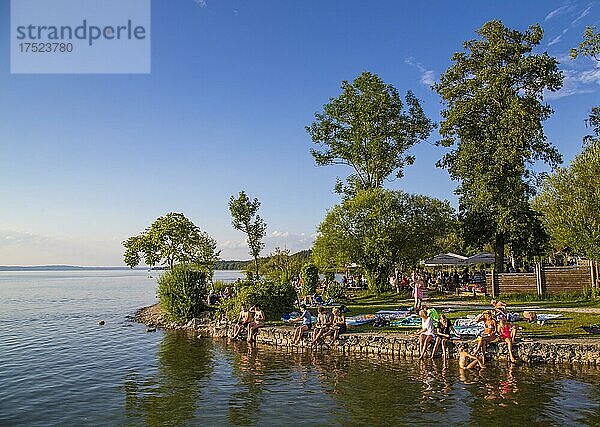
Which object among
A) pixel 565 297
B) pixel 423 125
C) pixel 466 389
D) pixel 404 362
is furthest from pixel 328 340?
pixel 423 125

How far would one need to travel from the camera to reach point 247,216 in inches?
1634

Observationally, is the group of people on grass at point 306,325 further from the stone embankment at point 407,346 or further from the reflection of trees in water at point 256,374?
the reflection of trees in water at point 256,374

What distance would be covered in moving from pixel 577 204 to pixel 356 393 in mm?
16108

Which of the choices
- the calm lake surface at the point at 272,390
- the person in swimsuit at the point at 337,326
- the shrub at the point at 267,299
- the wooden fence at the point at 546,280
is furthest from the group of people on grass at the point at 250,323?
the wooden fence at the point at 546,280

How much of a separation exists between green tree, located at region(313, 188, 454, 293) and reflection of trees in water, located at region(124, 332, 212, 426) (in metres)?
13.2

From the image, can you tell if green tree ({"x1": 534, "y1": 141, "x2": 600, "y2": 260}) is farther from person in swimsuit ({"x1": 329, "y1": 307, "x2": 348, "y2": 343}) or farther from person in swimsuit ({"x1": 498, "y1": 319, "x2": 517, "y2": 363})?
person in swimsuit ({"x1": 329, "y1": 307, "x2": 348, "y2": 343})

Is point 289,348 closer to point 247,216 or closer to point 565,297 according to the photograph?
point 565,297

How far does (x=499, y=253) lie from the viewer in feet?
108

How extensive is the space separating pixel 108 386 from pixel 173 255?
21.2 m

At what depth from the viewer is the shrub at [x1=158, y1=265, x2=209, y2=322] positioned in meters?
27.2

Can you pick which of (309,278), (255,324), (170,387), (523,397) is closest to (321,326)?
(255,324)

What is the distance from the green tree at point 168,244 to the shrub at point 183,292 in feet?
25.8

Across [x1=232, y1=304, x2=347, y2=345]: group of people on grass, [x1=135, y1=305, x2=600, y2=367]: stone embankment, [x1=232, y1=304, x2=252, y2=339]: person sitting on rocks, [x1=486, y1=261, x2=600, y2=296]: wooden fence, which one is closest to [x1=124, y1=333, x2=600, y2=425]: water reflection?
[x1=135, y1=305, x2=600, y2=367]: stone embankment

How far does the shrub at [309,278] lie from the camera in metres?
33.9
